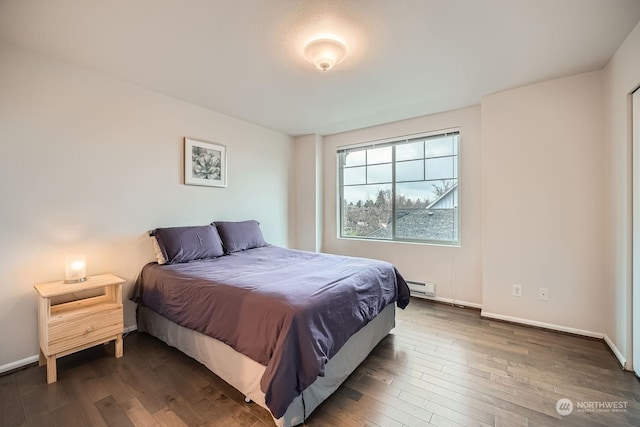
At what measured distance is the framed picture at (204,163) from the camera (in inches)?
122

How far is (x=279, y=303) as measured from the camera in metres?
1.53

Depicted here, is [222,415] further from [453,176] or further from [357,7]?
[453,176]

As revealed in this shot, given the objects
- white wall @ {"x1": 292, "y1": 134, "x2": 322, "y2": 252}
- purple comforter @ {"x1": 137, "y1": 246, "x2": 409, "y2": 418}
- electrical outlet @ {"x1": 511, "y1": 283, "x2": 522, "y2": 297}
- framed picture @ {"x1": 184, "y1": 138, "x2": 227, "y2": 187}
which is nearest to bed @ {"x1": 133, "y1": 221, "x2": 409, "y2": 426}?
purple comforter @ {"x1": 137, "y1": 246, "x2": 409, "y2": 418}

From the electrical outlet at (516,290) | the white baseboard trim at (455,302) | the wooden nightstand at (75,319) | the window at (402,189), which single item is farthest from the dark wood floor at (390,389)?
the window at (402,189)

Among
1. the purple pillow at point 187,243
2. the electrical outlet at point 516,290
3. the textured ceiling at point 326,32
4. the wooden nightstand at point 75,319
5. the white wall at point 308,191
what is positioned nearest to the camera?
the textured ceiling at point 326,32

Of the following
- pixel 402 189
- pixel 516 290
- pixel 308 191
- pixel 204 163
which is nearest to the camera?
pixel 516 290

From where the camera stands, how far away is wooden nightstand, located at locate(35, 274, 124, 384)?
1.86 meters

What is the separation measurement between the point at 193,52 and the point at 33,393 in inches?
104

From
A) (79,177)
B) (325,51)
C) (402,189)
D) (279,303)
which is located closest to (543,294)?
(402,189)

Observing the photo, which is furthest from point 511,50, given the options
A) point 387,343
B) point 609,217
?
point 387,343

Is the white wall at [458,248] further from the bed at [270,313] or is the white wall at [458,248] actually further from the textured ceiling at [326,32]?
the bed at [270,313]

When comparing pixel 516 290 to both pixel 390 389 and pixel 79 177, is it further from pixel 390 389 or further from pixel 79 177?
pixel 79 177

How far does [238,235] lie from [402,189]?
91.9 inches

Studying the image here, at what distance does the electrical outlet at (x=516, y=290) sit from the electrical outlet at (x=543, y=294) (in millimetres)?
153
